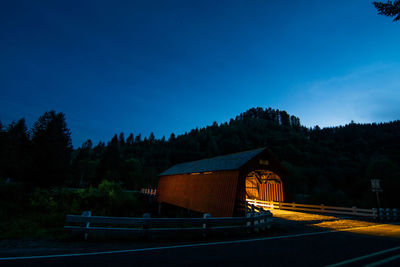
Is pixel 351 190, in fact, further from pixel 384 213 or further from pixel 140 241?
pixel 140 241

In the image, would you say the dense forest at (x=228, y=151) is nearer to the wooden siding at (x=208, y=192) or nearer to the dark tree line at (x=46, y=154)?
the dark tree line at (x=46, y=154)

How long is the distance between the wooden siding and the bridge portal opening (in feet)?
12.8

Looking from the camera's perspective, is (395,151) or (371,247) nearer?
(371,247)

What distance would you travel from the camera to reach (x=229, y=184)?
14062mm

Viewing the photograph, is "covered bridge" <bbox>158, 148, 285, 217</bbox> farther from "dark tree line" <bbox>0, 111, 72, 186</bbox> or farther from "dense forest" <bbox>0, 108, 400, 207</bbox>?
"dark tree line" <bbox>0, 111, 72, 186</bbox>

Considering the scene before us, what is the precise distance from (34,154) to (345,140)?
97925 millimetres

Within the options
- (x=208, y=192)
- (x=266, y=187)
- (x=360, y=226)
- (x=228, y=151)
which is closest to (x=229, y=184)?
(x=208, y=192)

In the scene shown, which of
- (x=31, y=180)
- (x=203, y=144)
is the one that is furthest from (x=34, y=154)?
(x=203, y=144)

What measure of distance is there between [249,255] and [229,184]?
9561 millimetres

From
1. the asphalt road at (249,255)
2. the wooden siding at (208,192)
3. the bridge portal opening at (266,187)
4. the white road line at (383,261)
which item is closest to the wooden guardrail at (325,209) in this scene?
the bridge portal opening at (266,187)

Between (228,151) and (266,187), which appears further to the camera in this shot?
(228,151)

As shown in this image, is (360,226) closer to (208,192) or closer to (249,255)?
(249,255)

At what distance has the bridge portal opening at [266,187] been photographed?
17775 mm

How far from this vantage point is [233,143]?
79.9 metres
